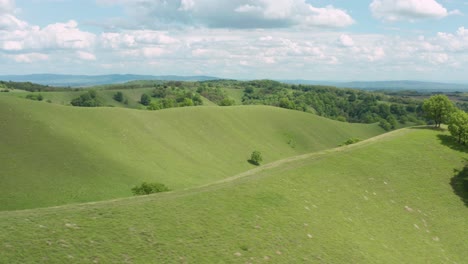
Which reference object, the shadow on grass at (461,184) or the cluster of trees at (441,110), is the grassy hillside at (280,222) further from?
the cluster of trees at (441,110)

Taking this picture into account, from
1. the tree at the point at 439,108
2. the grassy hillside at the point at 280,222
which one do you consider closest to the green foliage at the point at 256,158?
the grassy hillside at the point at 280,222

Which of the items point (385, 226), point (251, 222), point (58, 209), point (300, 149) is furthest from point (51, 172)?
point (300, 149)

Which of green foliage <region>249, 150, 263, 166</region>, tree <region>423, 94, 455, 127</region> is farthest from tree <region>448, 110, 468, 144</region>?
green foliage <region>249, 150, 263, 166</region>

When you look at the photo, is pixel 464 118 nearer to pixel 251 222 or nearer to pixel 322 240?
pixel 322 240

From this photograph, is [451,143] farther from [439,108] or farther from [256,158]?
[256,158]

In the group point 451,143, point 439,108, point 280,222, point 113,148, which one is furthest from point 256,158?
point 280,222
